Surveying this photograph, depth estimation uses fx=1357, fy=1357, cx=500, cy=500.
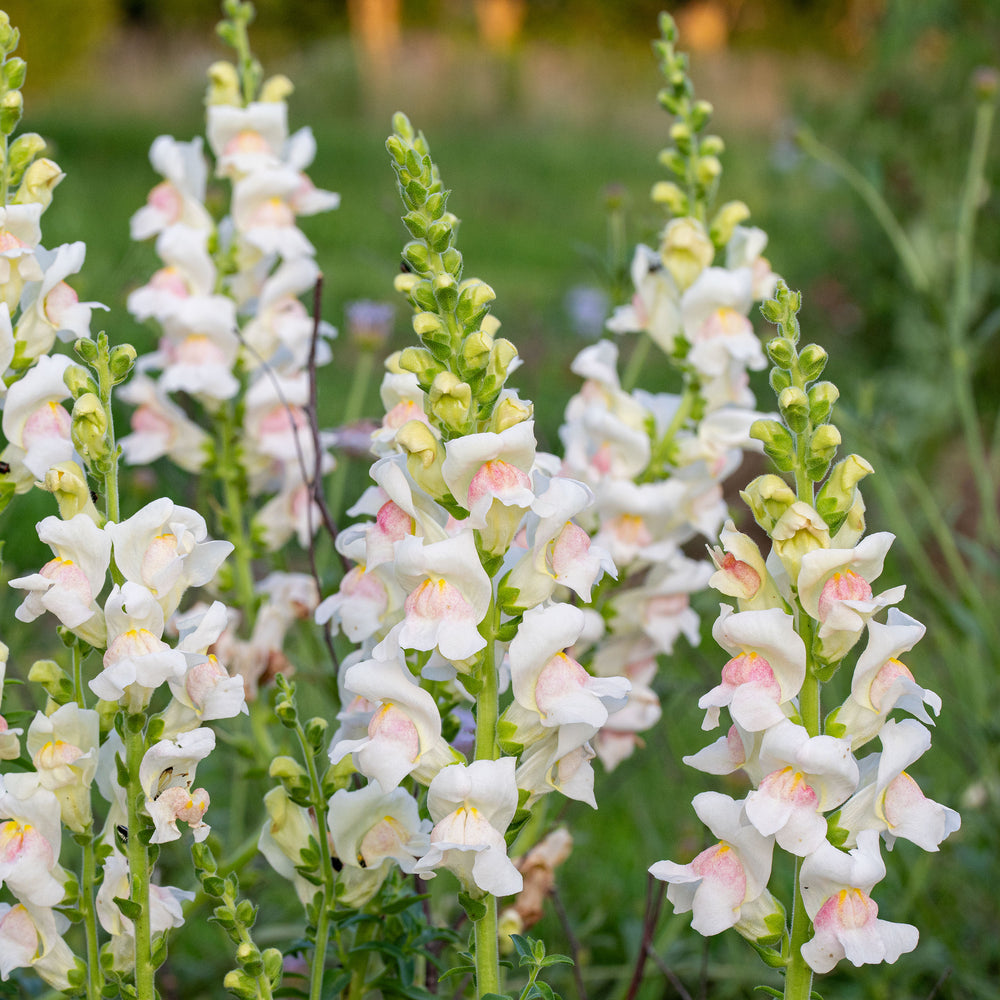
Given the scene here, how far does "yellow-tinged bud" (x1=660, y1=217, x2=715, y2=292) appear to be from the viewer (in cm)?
178

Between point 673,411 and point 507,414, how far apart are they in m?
0.78

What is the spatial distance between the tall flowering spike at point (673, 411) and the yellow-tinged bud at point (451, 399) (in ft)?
2.04

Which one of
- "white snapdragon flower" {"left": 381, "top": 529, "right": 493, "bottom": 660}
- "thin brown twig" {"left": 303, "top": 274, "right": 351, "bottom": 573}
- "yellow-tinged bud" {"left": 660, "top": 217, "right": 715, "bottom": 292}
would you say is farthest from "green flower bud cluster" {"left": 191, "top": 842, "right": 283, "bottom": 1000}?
"yellow-tinged bud" {"left": 660, "top": 217, "right": 715, "bottom": 292}

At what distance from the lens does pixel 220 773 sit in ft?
9.80

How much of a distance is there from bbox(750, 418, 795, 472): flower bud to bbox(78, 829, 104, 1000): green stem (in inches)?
27.4

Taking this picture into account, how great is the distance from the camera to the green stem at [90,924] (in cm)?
118

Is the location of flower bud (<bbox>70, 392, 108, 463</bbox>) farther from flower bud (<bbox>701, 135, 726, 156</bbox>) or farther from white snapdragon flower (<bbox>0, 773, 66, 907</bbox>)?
flower bud (<bbox>701, 135, 726, 156</bbox>)

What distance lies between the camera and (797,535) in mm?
1109

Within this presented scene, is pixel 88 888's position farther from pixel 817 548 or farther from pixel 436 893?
pixel 436 893

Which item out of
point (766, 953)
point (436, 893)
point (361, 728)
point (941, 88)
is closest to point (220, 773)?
point (436, 893)

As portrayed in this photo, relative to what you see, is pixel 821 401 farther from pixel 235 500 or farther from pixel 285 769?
pixel 235 500

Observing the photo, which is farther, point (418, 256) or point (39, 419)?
point (39, 419)

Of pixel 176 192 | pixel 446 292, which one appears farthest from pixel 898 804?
pixel 176 192

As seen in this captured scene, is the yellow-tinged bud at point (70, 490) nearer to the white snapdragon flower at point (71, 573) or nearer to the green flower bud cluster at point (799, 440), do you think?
the white snapdragon flower at point (71, 573)
